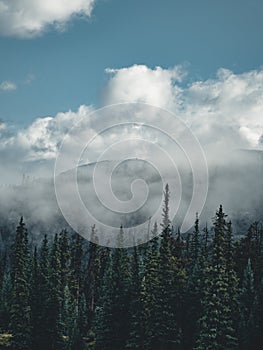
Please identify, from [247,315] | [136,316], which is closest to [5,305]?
[136,316]

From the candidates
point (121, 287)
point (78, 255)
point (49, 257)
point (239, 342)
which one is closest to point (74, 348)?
point (121, 287)

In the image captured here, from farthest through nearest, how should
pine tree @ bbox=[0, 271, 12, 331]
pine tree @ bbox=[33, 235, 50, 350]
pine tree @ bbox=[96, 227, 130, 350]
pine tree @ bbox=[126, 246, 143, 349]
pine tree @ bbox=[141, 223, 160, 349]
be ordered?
pine tree @ bbox=[0, 271, 12, 331] < pine tree @ bbox=[33, 235, 50, 350] < pine tree @ bbox=[96, 227, 130, 350] < pine tree @ bbox=[126, 246, 143, 349] < pine tree @ bbox=[141, 223, 160, 349]

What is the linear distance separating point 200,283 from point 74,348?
73.7ft

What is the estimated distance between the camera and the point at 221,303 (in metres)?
47.5

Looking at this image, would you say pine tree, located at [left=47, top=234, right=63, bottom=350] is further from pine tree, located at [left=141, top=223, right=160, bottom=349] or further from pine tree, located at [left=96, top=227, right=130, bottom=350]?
pine tree, located at [left=141, top=223, right=160, bottom=349]

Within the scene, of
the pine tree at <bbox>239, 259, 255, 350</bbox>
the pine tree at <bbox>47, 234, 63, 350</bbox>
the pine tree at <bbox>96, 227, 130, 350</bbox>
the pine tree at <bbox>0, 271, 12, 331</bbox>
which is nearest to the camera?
the pine tree at <bbox>239, 259, 255, 350</bbox>

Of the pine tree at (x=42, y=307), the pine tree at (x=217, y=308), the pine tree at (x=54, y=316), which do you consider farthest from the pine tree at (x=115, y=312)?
the pine tree at (x=217, y=308)

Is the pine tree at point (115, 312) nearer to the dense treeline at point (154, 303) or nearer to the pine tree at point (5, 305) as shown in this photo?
the dense treeline at point (154, 303)

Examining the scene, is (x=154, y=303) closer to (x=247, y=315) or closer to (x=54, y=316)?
(x=247, y=315)

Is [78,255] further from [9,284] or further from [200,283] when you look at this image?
[200,283]

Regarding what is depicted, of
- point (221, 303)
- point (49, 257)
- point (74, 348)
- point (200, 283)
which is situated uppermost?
point (49, 257)

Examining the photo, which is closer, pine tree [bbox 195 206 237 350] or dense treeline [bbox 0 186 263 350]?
pine tree [bbox 195 206 237 350]

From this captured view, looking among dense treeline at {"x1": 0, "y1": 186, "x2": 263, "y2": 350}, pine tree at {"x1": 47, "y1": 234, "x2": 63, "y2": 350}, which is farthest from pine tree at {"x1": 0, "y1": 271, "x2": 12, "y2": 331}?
pine tree at {"x1": 47, "y1": 234, "x2": 63, "y2": 350}

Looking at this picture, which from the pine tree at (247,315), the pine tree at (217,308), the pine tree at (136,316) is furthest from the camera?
the pine tree at (136,316)
